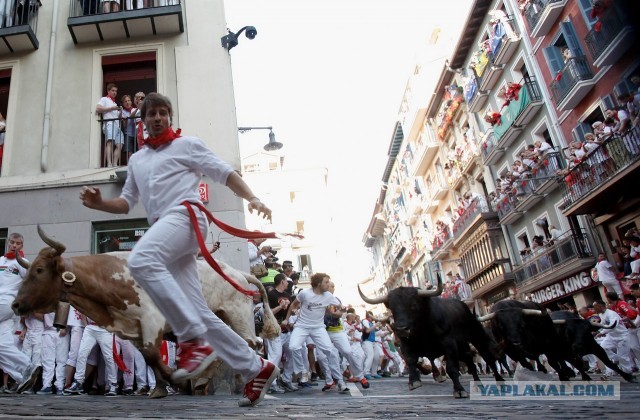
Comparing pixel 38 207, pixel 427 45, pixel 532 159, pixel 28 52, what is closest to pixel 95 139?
pixel 38 207

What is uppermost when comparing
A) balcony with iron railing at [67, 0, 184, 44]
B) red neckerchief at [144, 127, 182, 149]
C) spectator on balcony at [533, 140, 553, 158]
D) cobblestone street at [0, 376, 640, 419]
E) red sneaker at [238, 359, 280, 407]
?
balcony with iron railing at [67, 0, 184, 44]

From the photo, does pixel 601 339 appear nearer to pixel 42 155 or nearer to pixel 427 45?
pixel 42 155

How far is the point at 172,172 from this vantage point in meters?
3.64

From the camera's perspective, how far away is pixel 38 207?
1059 centimetres

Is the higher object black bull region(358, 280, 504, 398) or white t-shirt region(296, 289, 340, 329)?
white t-shirt region(296, 289, 340, 329)

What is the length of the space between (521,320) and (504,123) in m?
21.0

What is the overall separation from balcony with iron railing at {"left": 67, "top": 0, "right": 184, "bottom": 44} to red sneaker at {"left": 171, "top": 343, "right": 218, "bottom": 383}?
1070 centimetres

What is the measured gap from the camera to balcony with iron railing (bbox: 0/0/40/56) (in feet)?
39.4

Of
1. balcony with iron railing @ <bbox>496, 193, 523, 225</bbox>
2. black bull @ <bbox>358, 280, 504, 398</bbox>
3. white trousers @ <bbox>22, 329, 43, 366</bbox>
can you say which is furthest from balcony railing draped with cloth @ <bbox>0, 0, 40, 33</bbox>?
balcony with iron railing @ <bbox>496, 193, 523, 225</bbox>

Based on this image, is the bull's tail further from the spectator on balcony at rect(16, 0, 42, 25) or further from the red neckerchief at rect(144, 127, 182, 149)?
the spectator on balcony at rect(16, 0, 42, 25)

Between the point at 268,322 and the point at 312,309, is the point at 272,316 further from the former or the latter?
the point at 312,309

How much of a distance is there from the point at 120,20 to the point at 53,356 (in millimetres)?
8107

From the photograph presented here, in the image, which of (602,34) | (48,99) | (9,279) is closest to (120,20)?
(48,99)

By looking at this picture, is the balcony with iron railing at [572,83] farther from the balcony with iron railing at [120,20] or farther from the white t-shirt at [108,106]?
the white t-shirt at [108,106]
